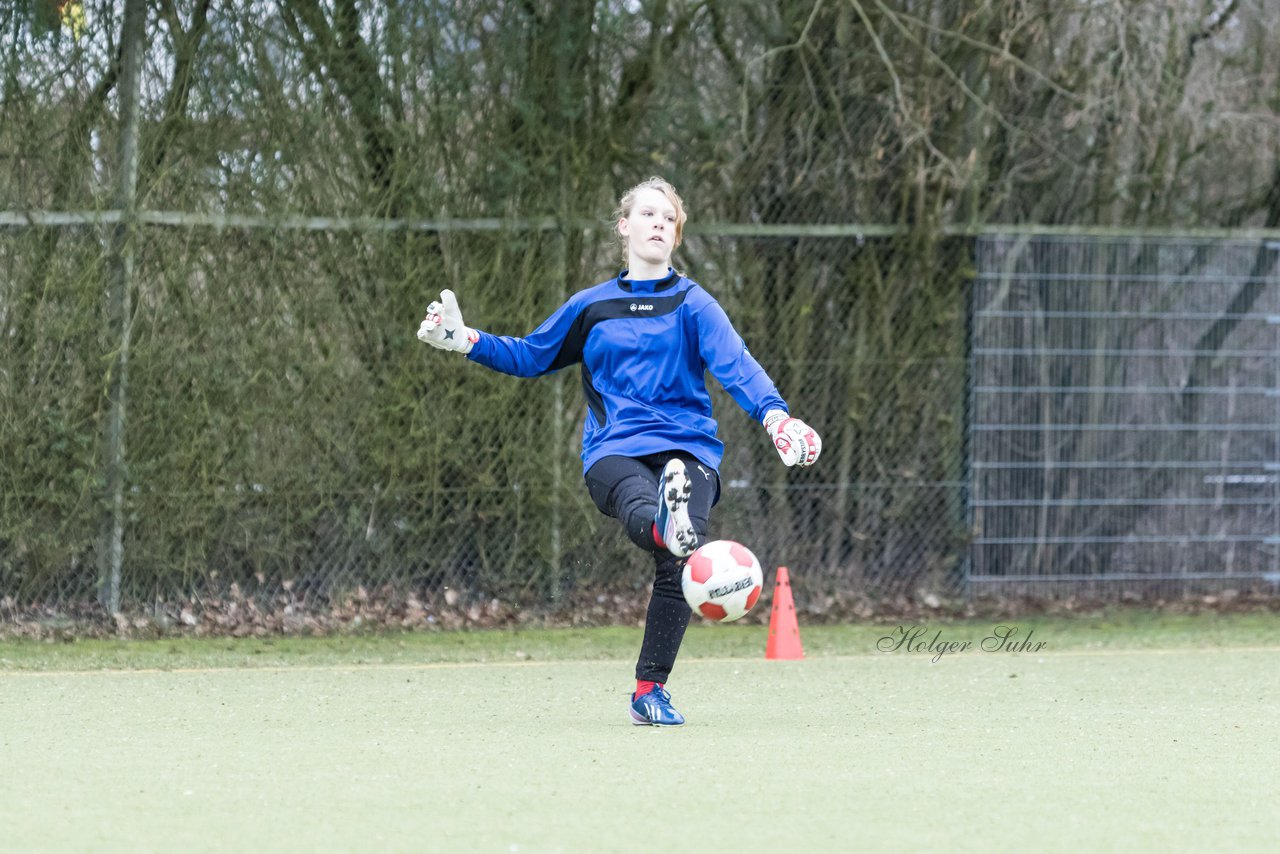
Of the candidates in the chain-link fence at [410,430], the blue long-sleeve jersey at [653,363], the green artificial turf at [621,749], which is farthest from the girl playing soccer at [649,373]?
the chain-link fence at [410,430]

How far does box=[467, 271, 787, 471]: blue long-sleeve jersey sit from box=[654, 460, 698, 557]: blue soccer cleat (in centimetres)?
52

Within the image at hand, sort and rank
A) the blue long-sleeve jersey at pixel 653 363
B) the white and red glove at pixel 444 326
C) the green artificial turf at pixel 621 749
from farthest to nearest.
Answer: the white and red glove at pixel 444 326
the blue long-sleeve jersey at pixel 653 363
the green artificial turf at pixel 621 749

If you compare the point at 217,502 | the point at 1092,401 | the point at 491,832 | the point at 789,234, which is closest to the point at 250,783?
the point at 491,832

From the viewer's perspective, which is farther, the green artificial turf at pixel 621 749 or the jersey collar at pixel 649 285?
the jersey collar at pixel 649 285

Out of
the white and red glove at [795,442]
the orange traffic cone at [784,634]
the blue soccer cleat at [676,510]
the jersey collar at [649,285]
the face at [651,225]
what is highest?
the face at [651,225]

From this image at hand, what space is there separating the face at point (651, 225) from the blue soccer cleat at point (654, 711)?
136cm

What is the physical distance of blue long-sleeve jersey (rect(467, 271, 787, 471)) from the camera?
5586 mm

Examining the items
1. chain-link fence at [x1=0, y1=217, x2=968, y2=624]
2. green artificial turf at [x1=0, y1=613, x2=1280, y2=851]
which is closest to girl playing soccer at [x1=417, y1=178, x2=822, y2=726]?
green artificial turf at [x1=0, y1=613, x2=1280, y2=851]

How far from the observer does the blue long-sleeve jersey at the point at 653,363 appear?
559 centimetres

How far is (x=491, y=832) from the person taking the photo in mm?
3686

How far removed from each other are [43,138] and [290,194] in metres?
1.16

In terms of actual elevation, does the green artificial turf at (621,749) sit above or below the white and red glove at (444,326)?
below

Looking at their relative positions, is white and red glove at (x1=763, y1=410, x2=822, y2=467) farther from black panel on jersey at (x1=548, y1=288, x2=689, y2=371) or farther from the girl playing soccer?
black panel on jersey at (x1=548, y1=288, x2=689, y2=371)

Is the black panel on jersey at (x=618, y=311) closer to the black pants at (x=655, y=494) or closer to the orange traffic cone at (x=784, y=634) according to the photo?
the black pants at (x=655, y=494)
